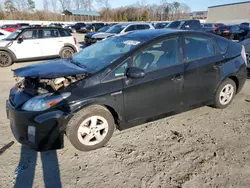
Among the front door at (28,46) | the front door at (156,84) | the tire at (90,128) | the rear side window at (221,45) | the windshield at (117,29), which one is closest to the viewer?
the tire at (90,128)

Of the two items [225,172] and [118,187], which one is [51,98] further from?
[225,172]

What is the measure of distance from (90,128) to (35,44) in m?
7.55

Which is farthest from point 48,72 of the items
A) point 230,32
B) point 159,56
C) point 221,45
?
point 230,32

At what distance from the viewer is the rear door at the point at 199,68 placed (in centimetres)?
348

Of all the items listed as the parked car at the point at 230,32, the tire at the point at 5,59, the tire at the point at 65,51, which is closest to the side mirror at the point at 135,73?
the tire at the point at 65,51

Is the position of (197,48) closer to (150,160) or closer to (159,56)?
(159,56)

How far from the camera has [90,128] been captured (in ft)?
9.36

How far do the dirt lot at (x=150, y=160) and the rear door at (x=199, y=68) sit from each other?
52 cm

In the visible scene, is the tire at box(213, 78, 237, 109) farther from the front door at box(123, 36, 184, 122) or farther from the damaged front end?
the damaged front end

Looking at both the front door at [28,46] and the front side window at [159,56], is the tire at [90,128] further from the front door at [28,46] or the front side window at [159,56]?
the front door at [28,46]

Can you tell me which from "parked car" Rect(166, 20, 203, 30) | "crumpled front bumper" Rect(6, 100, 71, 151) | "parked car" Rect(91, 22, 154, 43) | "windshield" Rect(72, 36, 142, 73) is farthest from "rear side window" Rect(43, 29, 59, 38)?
"parked car" Rect(166, 20, 203, 30)

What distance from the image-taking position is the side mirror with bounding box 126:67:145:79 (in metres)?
2.87

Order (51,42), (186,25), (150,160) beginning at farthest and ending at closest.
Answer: (186,25), (51,42), (150,160)

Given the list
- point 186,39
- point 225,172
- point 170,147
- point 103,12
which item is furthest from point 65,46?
point 103,12
